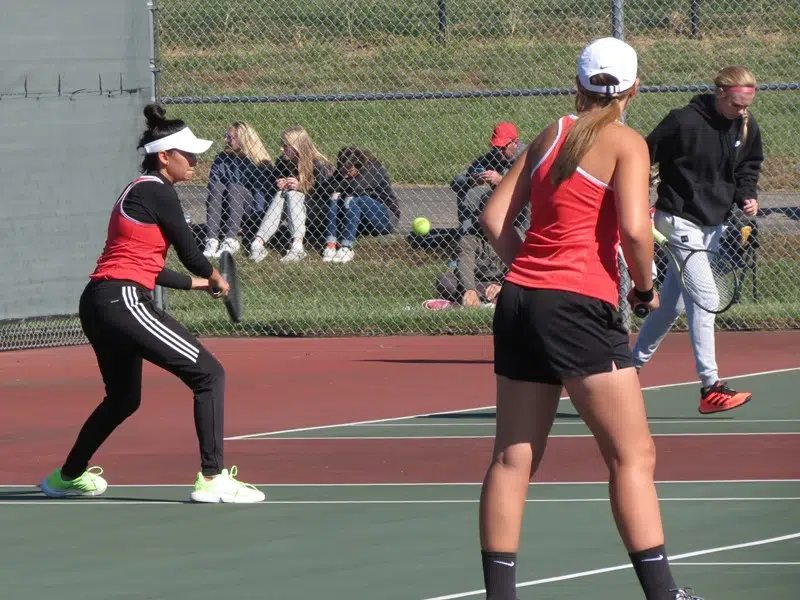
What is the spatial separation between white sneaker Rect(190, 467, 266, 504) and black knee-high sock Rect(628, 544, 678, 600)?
2900 millimetres

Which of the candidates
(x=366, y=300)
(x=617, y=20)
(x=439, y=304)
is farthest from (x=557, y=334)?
(x=366, y=300)

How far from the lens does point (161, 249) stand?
7832mm

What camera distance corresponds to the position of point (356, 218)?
16141 millimetres

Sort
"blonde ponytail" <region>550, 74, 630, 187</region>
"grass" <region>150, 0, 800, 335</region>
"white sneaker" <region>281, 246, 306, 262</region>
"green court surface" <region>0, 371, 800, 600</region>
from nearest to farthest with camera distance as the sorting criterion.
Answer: "blonde ponytail" <region>550, 74, 630, 187</region>, "green court surface" <region>0, 371, 800, 600</region>, "white sneaker" <region>281, 246, 306, 262</region>, "grass" <region>150, 0, 800, 335</region>

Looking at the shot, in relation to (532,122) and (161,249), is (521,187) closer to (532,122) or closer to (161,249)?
(161,249)

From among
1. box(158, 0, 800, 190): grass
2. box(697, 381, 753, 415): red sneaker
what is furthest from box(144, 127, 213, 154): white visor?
box(158, 0, 800, 190): grass

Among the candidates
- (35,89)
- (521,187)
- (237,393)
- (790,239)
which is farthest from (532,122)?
(521,187)

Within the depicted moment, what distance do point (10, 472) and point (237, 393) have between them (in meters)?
2.82

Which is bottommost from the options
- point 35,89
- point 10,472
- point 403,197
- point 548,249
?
point 403,197

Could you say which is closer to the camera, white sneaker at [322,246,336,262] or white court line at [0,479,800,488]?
white court line at [0,479,800,488]

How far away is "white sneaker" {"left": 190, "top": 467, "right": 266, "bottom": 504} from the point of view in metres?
7.64

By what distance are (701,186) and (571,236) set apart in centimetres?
479

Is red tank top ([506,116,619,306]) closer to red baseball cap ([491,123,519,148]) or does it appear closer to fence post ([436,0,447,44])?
red baseball cap ([491,123,519,148])

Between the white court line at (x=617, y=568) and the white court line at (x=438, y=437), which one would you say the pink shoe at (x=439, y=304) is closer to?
the white court line at (x=438, y=437)
